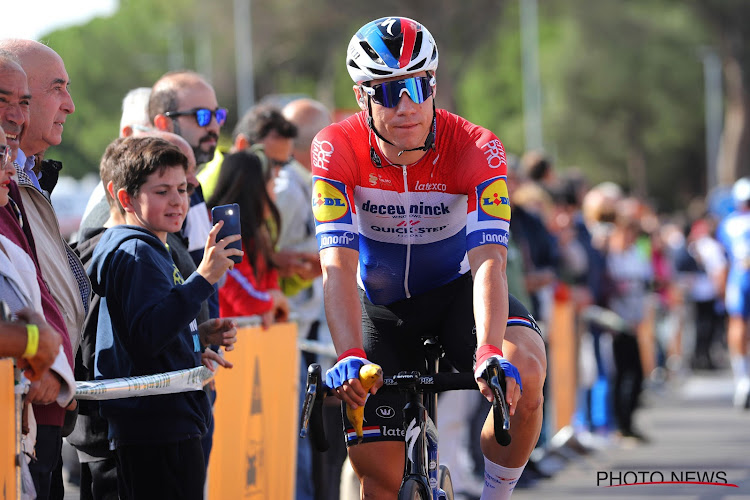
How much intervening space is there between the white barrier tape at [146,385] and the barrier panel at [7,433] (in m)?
0.60

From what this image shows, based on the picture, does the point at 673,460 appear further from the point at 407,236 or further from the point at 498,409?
the point at 498,409

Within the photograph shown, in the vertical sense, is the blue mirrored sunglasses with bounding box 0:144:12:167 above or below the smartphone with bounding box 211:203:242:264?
above

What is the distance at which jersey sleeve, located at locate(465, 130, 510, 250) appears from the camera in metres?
4.64

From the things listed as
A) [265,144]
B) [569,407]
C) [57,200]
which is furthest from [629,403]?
[57,200]

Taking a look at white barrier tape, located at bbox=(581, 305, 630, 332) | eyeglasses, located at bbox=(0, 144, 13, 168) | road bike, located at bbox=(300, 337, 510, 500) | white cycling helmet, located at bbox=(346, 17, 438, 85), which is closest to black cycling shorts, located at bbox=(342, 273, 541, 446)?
road bike, located at bbox=(300, 337, 510, 500)

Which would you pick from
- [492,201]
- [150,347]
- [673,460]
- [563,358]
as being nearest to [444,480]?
[492,201]

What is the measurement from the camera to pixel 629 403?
12242mm

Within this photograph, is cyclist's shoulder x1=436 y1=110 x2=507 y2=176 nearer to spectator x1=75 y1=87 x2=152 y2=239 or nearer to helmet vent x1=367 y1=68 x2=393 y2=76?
helmet vent x1=367 y1=68 x2=393 y2=76

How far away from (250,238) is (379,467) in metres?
2.06

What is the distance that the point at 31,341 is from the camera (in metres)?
3.71

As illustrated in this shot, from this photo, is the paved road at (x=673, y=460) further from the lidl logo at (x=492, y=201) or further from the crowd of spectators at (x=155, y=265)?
the lidl logo at (x=492, y=201)

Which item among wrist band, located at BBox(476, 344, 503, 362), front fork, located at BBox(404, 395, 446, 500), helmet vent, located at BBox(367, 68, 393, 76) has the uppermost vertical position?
helmet vent, located at BBox(367, 68, 393, 76)

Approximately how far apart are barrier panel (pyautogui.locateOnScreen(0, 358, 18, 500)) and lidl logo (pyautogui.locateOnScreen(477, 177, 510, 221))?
1802 mm

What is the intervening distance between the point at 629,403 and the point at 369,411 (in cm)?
772
